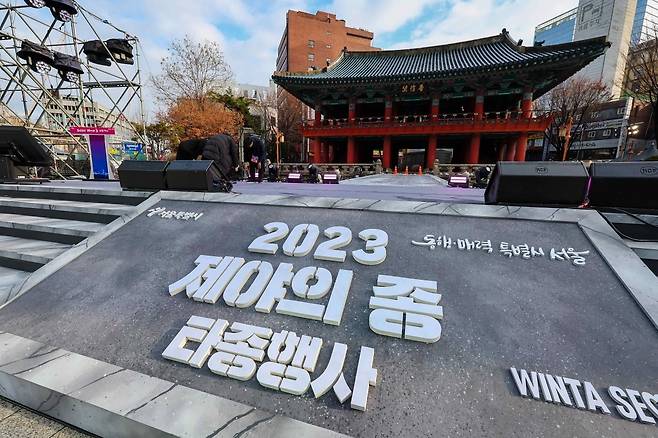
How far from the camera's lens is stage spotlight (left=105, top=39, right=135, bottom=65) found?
14.0 meters

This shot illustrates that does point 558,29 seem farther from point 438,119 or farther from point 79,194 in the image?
point 79,194

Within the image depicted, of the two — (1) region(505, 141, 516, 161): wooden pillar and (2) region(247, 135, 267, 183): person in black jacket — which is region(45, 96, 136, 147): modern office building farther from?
(1) region(505, 141, 516, 161): wooden pillar

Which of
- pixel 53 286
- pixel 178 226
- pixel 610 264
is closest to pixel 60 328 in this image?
pixel 53 286

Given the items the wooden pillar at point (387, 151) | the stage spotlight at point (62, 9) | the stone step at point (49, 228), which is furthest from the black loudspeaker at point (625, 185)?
the wooden pillar at point (387, 151)

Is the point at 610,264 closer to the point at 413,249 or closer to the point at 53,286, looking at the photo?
the point at 413,249

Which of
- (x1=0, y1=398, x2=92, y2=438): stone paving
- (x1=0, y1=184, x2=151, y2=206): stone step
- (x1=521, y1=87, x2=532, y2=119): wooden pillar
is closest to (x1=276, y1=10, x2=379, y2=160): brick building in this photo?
(x1=521, y1=87, x2=532, y2=119): wooden pillar

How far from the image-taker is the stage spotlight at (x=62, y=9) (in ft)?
33.6

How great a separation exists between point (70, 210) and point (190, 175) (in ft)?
6.14

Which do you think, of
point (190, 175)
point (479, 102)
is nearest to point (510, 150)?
point (479, 102)

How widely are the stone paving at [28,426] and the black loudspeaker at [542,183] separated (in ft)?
14.0

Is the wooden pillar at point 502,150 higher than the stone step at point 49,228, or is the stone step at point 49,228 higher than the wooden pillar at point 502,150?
the wooden pillar at point 502,150

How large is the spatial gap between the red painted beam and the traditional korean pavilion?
0.20 ft

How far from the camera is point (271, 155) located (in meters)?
34.2

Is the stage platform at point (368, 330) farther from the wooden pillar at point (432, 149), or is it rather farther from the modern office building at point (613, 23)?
the modern office building at point (613, 23)
